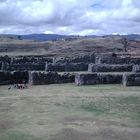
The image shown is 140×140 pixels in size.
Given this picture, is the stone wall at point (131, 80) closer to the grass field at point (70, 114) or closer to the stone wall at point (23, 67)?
the grass field at point (70, 114)

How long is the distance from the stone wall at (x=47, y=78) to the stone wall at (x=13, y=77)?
0.71 metres

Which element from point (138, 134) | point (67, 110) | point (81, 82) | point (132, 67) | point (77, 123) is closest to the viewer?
point (138, 134)

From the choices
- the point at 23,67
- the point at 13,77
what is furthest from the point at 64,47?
the point at 13,77

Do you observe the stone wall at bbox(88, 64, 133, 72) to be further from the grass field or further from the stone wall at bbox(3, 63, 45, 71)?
the grass field

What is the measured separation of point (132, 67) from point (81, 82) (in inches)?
359

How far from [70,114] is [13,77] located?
12.2 metres

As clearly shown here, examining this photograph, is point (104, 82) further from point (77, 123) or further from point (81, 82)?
point (77, 123)

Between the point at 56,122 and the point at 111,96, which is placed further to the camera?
the point at 111,96

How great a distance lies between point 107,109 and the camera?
54.9 feet

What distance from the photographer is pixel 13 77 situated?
2719cm

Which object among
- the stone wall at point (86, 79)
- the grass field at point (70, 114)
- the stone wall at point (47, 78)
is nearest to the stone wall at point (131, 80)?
the grass field at point (70, 114)

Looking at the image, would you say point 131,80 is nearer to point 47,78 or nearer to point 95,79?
point 95,79

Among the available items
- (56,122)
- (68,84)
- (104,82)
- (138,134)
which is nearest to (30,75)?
(68,84)

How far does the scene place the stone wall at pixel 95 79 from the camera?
26.0m
